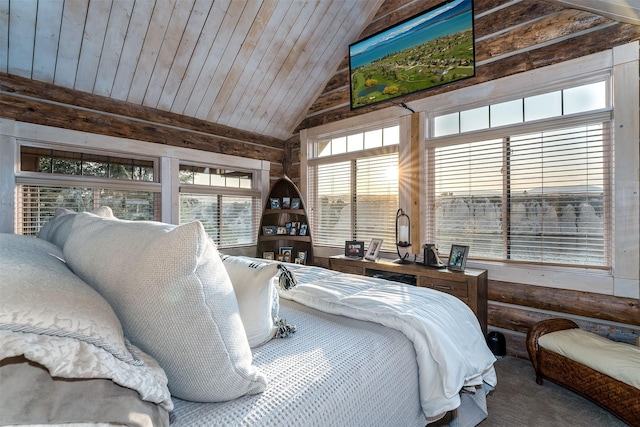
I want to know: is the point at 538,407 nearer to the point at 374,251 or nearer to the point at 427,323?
the point at 427,323

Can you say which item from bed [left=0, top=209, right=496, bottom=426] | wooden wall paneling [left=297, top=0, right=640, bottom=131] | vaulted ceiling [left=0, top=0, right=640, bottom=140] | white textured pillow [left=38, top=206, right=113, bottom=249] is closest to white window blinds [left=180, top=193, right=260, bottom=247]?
vaulted ceiling [left=0, top=0, right=640, bottom=140]

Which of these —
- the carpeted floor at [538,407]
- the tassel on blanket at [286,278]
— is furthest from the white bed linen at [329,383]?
the carpeted floor at [538,407]

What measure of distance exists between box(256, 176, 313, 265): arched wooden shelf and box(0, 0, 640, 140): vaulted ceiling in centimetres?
97

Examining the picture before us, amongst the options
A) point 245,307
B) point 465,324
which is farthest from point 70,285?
point 465,324

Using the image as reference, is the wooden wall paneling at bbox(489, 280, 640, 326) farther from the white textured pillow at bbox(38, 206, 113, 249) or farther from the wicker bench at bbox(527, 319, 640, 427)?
the white textured pillow at bbox(38, 206, 113, 249)

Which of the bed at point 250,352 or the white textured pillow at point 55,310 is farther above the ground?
the white textured pillow at point 55,310

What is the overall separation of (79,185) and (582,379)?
453cm

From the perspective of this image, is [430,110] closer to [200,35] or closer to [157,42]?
[200,35]

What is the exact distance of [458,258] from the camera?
295 centimetres

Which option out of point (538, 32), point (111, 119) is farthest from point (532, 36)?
point (111, 119)

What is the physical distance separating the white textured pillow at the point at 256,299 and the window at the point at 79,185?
9.63 feet

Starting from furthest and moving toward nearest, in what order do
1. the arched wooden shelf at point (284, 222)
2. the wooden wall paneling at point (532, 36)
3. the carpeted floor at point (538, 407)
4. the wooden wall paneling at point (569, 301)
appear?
the arched wooden shelf at point (284, 222) → the wooden wall paneling at point (532, 36) → the wooden wall paneling at point (569, 301) → the carpeted floor at point (538, 407)

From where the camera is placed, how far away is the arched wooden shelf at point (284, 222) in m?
4.45

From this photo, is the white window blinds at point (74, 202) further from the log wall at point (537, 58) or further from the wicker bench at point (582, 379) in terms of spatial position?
the wicker bench at point (582, 379)
